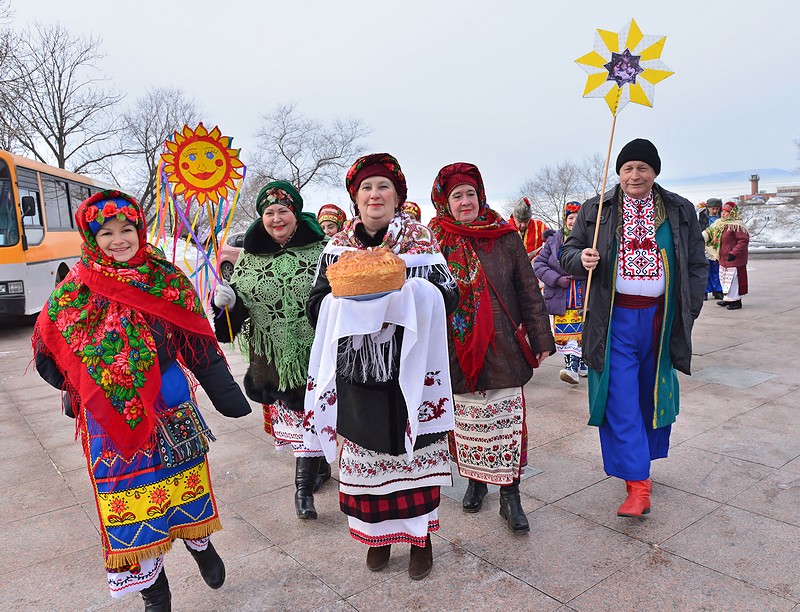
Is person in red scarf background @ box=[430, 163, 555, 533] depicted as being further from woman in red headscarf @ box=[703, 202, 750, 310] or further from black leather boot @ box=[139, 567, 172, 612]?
woman in red headscarf @ box=[703, 202, 750, 310]

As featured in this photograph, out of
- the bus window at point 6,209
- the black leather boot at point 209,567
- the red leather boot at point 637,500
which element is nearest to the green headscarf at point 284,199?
the black leather boot at point 209,567

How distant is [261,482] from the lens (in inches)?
155

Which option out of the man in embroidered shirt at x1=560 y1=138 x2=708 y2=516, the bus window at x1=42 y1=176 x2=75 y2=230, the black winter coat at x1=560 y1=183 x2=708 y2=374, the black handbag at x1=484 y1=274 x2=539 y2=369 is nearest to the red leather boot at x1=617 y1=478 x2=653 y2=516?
the man in embroidered shirt at x1=560 y1=138 x2=708 y2=516

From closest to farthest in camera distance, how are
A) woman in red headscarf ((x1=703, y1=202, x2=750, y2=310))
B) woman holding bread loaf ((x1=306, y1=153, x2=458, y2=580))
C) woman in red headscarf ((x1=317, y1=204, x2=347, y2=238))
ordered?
woman holding bread loaf ((x1=306, y1=153, x2=458, y2=580)) < woman in red headscarf ((x1=317, y1=204, x2=347, y2=238)) < woman in red headscarf ((x1=703, y1=202, x2=750, y2=310))

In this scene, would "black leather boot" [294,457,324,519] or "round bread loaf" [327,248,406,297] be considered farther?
"black leather boot" [294,457,324,519]

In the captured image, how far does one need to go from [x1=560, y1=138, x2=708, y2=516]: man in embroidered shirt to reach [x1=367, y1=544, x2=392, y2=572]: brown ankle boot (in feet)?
4.10

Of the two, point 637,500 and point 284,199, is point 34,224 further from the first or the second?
point 637,500

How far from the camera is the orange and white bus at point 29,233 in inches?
426

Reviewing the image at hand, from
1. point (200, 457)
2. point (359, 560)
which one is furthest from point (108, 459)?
point (359, 560)

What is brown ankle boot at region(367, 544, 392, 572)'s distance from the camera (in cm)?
277

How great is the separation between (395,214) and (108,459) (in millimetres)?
1516

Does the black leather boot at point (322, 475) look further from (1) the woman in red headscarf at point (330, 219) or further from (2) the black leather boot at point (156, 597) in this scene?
(1) the woman in red headscarf at point (330, 219)

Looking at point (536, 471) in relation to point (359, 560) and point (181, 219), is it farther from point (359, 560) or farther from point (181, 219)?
point (181, 219)

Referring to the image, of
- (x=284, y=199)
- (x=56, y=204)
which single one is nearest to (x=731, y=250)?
(x=284, y=199)
